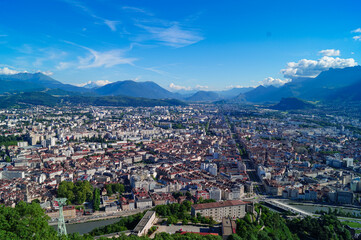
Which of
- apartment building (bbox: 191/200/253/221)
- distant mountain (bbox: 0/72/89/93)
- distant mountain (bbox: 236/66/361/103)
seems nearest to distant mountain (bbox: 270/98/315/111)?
distant mountain (bbox: 236/66/361/103)

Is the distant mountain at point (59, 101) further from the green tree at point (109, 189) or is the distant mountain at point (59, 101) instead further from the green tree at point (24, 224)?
the green tree at point (24, 224)

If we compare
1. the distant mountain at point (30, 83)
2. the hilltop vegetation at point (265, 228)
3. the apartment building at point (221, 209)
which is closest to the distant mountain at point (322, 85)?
the hilltop vegetation at point (265, 228)

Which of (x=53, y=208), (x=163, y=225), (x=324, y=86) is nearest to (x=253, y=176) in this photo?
(x=163, y=225)

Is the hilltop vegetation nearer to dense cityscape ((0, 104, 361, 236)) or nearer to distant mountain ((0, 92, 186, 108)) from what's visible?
dense cityscape ((0, 104, 361, 236))

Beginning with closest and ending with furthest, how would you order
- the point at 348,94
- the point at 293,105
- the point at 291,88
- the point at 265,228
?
the point at 265,228 < the point at 293,105 < the point at 348,94 < the point at 291,88

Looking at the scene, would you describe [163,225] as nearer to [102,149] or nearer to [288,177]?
[288,177]

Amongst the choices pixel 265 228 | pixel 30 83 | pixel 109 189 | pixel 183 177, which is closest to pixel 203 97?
pixel 30 83

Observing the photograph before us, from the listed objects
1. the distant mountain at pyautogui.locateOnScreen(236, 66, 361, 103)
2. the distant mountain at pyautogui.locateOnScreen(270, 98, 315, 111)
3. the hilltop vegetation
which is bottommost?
the hilltop vegetation

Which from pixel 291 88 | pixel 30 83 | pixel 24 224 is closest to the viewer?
pixel 24 224

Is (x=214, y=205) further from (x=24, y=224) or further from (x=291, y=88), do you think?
(x=291, y=88)
